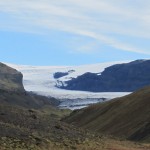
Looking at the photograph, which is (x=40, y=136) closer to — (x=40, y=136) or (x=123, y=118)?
(x=40, y=136)

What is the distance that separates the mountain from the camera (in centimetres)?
9075

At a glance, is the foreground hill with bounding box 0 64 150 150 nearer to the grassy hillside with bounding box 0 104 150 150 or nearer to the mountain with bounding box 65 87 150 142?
the grassy hillside with bounding box 0 104 150 150

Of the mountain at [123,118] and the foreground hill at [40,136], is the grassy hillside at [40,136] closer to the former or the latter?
the foreground hill at [40,136]

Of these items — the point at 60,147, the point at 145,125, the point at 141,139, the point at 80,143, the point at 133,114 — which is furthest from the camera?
the point at 133,114

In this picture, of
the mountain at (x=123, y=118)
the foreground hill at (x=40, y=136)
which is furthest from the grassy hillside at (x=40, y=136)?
the mountain at (x=123, y=118)

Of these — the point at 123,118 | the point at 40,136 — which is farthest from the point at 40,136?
the point at 123,118

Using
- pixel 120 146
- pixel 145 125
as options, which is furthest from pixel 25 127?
pixel 145 125

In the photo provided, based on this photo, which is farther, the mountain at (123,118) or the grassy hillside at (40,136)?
the mountain at (123,118)

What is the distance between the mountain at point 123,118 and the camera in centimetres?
9075

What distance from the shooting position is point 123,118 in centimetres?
10800

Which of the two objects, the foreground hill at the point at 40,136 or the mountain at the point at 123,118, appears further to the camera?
the mountain at the point at 123,118

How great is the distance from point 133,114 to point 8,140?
64.1 metres

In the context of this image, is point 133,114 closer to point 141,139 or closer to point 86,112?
point 141,139

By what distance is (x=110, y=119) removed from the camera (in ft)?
370
